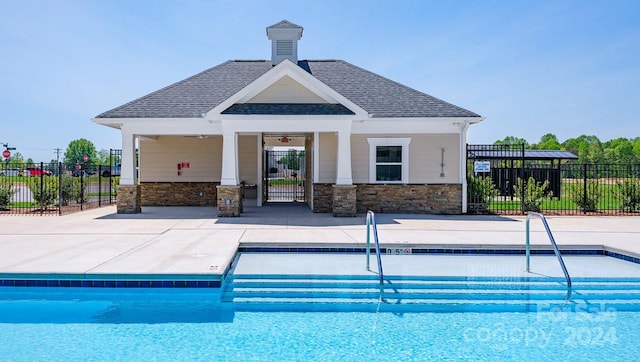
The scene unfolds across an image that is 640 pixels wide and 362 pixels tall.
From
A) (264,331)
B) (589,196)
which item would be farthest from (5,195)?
(589,196)

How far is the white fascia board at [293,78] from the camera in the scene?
47.7ft

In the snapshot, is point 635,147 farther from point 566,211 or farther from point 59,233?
point 59,233

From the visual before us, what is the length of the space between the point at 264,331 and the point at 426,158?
38.8 ft

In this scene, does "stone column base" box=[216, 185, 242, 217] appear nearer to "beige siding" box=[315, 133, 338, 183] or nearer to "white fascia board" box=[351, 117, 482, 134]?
"beige siding" box=[315, 133, 338, 183]

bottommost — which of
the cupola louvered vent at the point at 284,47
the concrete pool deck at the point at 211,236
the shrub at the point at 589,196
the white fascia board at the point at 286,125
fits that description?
the concrete pool deck at the point at 211,236

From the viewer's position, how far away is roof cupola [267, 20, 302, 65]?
781 inches

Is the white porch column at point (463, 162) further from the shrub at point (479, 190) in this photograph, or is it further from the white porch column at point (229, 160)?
the white porch column at point (229, 160)

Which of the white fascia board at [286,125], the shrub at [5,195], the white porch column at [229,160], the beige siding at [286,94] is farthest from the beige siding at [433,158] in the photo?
the shrub at [5,195]

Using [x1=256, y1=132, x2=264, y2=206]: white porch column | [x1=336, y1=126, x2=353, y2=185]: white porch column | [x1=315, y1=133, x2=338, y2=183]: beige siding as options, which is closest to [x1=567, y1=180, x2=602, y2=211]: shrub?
[x1=336, y1=126, x2=353, y2=185]: white porch column

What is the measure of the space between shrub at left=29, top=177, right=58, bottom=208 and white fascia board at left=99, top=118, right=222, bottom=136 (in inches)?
192

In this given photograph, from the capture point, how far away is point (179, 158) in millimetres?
18531

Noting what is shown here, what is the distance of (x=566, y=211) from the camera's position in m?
17.0

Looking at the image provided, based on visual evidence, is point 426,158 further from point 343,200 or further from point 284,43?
point 284,43

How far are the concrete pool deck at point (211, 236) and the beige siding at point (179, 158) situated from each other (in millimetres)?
3172
